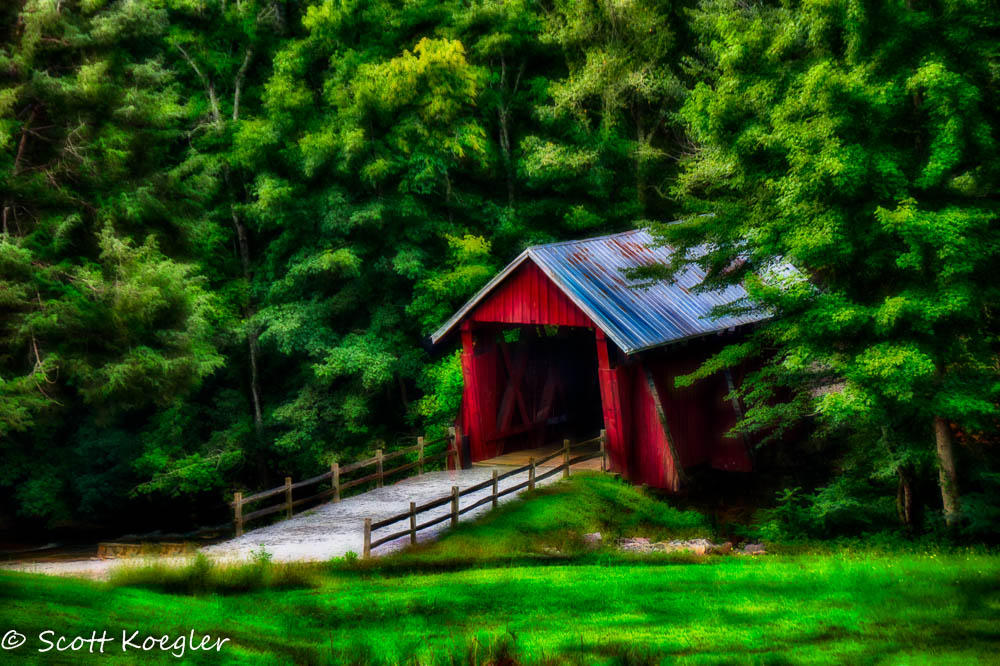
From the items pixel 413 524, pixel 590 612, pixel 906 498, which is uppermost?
pixel 413 524

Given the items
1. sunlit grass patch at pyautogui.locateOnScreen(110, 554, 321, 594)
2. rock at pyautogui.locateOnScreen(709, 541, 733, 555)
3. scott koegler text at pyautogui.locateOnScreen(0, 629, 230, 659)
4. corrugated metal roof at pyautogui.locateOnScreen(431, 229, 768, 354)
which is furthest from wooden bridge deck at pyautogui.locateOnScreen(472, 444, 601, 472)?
scott koegler text at pyautogui.locateOnScreen(0, 629, 230, 659)

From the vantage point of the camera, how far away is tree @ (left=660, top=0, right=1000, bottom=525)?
40.2 ft

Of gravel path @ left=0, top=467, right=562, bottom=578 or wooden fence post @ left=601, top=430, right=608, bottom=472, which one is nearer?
gravel path @ left=0, top=467, right=562, bottom=578

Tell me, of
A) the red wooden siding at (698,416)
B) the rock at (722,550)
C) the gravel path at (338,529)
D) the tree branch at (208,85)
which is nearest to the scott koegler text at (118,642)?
the gravel path at (338,529)

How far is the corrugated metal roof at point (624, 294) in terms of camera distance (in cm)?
1762

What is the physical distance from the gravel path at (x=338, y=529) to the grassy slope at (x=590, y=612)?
7.88 ft

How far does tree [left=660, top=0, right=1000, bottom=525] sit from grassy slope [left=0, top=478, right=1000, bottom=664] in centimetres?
276

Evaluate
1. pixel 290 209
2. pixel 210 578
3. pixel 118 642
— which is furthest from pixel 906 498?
pixel 290 209

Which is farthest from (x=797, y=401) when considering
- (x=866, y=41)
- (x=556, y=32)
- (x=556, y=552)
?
(x=556, y=32)

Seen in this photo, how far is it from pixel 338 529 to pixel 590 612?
740 cm

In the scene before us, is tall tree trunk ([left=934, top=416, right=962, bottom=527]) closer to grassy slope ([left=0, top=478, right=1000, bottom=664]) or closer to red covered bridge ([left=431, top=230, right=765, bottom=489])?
grassy slope ([left=0, top=478, right=1000, bottom=664])

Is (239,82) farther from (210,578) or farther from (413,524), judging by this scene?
(210,578)

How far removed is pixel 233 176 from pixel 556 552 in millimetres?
19976

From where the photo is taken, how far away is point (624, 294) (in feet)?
62.3
